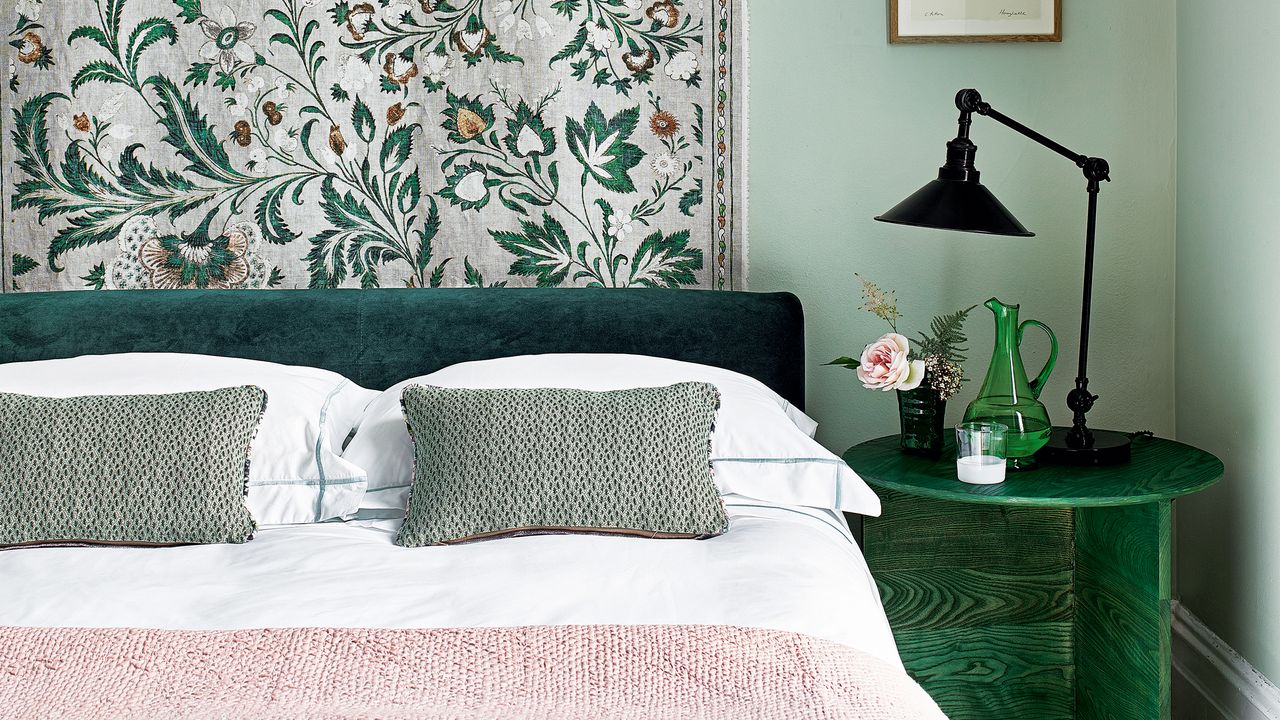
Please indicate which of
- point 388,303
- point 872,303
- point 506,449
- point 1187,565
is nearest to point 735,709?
point 506,449

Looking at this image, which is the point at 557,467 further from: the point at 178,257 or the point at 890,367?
the point at 178,257

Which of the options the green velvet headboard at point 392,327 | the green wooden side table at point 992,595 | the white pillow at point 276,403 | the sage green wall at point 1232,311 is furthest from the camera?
the green velvet headboard at point 392,327

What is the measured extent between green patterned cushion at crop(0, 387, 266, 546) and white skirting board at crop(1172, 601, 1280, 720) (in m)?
1.82

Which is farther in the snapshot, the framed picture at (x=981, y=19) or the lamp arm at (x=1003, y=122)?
the framed picture at (x=981, y=19)

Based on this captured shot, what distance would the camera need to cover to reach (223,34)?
7.18ft

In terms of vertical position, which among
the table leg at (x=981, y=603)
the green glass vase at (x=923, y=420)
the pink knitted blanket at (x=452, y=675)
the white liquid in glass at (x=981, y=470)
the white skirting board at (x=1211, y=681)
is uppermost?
the green glass vase at (x=923, y=420)

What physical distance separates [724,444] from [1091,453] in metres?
0.72

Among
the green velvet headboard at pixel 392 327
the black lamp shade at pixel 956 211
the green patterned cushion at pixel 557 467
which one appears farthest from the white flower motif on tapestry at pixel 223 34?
the black lamp shade at pixel 956 211

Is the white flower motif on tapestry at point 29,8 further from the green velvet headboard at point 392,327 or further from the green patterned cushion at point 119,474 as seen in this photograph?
the green patterned cushion at point 119,474

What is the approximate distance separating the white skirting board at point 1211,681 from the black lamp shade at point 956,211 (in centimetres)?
96

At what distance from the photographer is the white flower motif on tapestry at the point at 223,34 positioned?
2.19m

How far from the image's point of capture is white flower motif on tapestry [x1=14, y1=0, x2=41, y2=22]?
2.17 m

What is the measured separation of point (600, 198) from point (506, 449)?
865 mm

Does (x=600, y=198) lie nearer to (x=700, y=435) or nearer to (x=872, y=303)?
(x=872, y=303)
